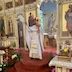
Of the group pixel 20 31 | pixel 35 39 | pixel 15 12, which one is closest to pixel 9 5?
pixel 15 12

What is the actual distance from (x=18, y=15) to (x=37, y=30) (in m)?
3.42

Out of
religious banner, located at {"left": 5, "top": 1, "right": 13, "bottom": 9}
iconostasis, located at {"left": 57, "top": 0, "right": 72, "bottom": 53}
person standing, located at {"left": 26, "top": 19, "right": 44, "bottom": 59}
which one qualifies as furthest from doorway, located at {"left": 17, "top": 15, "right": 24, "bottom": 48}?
iconostasis, located at {"left": 57, "top": 0, "right": 72, "bottom": 53}

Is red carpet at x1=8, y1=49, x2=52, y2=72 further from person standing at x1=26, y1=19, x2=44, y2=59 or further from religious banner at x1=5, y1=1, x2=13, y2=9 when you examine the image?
religious banner at x1=5, y1=1, x2=13, y2=9

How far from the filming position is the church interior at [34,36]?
5.04 metres

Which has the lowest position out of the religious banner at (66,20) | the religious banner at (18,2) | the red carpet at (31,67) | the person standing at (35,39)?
the red carpet at (31,67)

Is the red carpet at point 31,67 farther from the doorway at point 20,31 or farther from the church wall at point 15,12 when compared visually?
the church wall at point 15,12

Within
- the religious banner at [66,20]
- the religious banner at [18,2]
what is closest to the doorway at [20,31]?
the religious banner at [18,2]

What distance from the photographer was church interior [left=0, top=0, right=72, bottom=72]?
504cm

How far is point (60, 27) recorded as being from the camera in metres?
6.52

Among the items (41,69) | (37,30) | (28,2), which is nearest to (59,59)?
(41,69)

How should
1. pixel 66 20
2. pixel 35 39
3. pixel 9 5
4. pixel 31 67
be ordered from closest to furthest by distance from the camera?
1. pixel 31 67
2. pixel 35 39
3. pixel 66 20
4. pixel 9 5

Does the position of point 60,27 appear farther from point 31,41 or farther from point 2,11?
point 2,11

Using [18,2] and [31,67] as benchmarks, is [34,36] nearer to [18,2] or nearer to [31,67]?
[31,67]

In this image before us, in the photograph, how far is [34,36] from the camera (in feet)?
19.1
